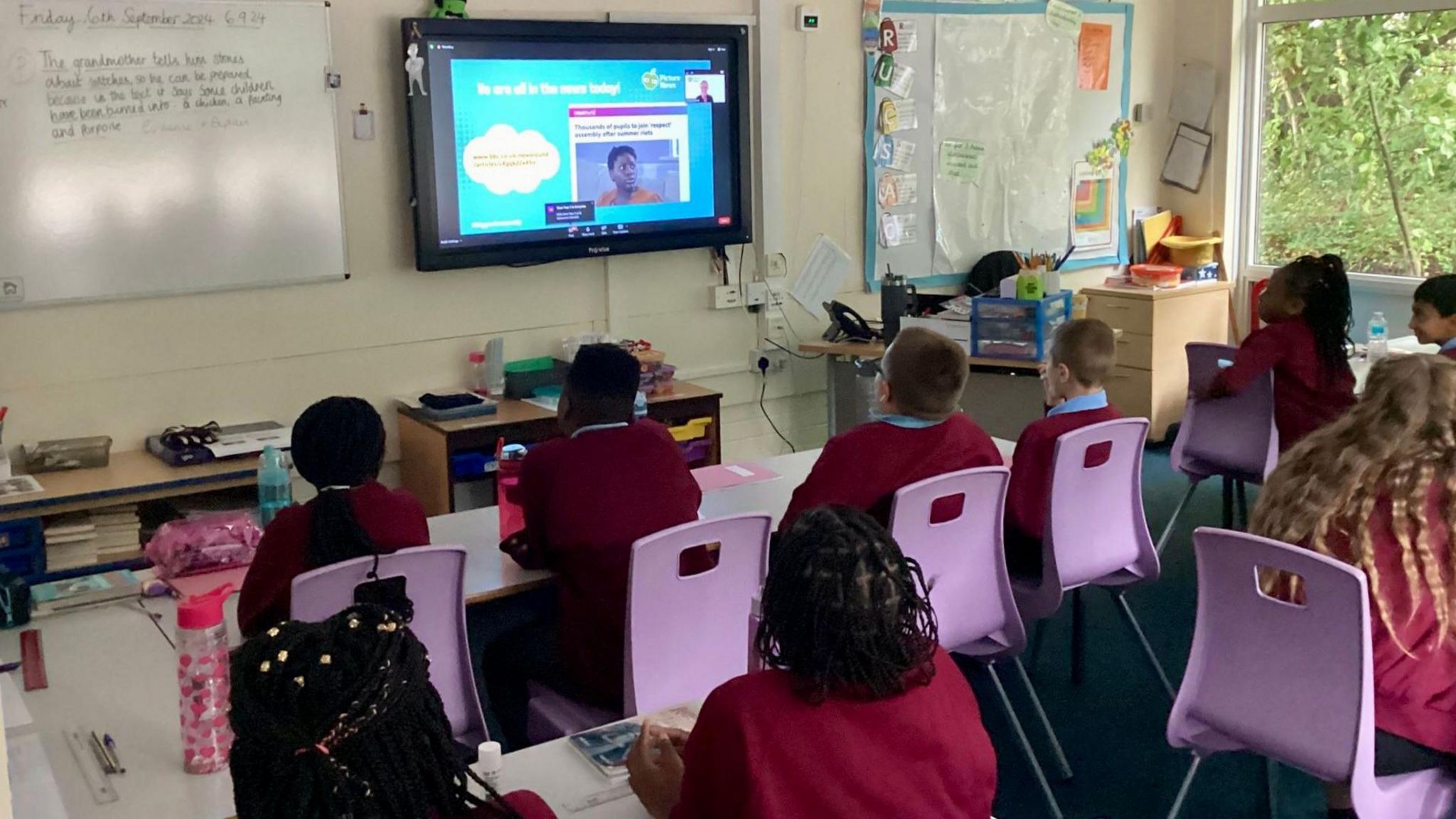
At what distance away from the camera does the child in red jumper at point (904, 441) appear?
9.95 ft

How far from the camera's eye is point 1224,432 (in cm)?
464

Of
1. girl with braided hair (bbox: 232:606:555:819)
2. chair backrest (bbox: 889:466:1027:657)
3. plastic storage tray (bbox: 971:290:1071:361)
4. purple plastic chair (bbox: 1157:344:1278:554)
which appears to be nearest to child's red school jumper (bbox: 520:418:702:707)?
chair backrest (bbox: 889:466:1027:657)

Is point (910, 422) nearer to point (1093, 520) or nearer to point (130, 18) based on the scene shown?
point (1093, 520)

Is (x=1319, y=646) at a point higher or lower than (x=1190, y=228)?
lower

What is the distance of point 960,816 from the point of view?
5.27 feet

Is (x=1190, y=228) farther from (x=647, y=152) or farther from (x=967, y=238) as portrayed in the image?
(x=647, y=152)

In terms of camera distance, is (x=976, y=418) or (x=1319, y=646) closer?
(x=1319, y=646)

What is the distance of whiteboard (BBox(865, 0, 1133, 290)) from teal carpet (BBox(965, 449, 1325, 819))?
2.03 meters

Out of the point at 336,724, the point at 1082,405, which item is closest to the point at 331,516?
the point at 336,724

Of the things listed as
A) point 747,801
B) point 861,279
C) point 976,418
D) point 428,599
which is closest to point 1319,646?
point 747,801

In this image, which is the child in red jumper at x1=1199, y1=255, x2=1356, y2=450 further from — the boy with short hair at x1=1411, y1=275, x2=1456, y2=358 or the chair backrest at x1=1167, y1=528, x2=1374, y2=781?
the chair backrest at x1=1167, y1=528, x2=1374, y2=781

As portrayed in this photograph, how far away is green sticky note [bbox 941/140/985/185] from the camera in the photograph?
6086mm

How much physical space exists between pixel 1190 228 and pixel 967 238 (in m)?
1.64

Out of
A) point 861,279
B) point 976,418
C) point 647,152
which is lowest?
point 976,418
